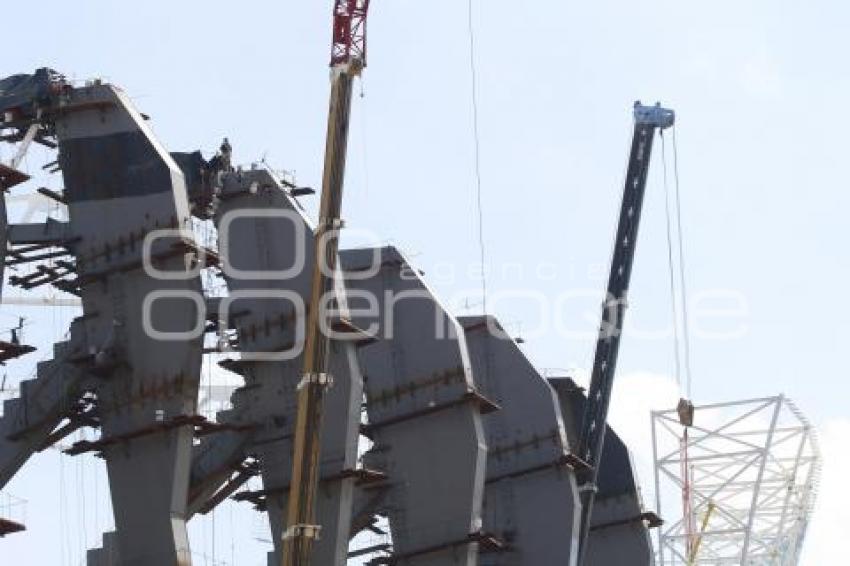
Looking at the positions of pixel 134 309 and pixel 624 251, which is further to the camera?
pixel 624 251

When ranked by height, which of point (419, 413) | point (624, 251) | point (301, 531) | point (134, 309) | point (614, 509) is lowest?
point (301, 531)

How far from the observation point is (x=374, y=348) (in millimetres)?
79250

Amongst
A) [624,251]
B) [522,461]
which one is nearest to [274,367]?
[522,461]

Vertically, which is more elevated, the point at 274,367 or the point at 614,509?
the point at 614,509

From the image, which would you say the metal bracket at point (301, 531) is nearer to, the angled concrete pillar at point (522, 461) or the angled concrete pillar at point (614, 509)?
the angled concrete pillar at point (522, 461)

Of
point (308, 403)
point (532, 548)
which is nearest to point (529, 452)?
point (532, 548)

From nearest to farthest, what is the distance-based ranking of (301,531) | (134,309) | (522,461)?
(301,531)
(134,309)
(522,461)

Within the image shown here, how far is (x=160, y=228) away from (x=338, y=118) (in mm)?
8203

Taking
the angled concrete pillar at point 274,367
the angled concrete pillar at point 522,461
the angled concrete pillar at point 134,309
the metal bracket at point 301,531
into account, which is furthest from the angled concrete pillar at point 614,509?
the angled concrete pillar at point 134,309

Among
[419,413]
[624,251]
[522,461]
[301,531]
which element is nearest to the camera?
[301,531]

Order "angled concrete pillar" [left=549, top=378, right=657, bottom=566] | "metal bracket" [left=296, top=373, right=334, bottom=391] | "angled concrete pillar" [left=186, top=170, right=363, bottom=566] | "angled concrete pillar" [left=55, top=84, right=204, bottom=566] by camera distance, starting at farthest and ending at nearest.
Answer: "angled concrete pillar" [left=549, top=378, right=657, bottom=566]
"angled concrete pillar" [left=186, top=170, right=363, bottom=566]
"metal bracket" [left=296, top=373, right=334, bottom=391]
"angled concrete pillar" [left=55, top=84, right=204, bottom=566]

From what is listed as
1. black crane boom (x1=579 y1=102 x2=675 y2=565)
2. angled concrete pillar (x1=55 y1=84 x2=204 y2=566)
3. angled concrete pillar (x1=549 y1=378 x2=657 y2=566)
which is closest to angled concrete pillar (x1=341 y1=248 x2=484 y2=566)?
angled concrete pillar (x1=55 y1=84 x2=204 y2=566)

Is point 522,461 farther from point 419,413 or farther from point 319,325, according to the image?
point 319,325

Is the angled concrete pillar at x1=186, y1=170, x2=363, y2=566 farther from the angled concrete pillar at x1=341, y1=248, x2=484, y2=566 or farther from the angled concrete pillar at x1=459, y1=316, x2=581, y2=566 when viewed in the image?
the angled concrete pillar at x1=459, y1=316, x2=581, y2=566
